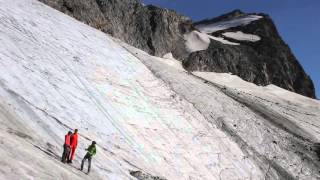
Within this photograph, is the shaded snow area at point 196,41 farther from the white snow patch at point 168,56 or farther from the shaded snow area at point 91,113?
the shaded snow area at point 91,113

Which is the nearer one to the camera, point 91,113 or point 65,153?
point 65,153

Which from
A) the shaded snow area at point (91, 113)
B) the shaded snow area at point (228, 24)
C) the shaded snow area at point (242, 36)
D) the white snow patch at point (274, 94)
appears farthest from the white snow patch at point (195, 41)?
the shaded snow area at point (91, 113)

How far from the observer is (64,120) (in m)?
26.4

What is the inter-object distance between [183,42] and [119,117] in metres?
35.6

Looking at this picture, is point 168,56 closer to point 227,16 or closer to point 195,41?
point 195,41

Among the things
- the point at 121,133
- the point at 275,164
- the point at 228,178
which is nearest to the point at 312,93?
the point at 275,164

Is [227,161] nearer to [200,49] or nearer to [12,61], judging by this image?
[12,61]

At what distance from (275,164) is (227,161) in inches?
183

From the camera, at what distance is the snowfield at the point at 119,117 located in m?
23.4

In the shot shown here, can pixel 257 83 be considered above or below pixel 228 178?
above

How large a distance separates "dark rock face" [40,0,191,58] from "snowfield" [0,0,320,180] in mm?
7814

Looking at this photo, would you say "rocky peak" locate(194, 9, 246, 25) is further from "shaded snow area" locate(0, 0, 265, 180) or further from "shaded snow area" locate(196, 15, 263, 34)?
"shaded snow area" locate(0, 0, 265, 180)

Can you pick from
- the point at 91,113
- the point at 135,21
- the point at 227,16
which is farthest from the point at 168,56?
the point at 227,16

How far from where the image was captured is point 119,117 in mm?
30953
